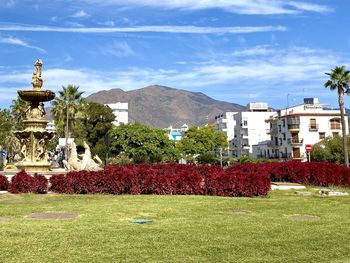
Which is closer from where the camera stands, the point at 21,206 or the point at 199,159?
the point at 21,206

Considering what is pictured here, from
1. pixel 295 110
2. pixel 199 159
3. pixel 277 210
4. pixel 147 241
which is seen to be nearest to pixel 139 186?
pixel 277 210

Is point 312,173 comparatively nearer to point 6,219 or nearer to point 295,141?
point 6,219

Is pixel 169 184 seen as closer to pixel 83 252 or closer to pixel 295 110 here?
pixel 83 252

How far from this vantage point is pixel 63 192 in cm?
1689

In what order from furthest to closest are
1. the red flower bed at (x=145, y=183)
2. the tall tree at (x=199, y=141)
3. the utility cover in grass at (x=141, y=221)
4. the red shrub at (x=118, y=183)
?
the tall tree at (x=199, y=141)
the red shrub at (x=118, y=183)
the red flower bed at (x=145, y=183)
the utility cover in grass at (x=141, y=221)

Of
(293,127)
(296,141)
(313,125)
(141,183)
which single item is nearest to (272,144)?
(296,141)

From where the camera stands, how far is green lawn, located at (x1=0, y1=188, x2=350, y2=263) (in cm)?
687

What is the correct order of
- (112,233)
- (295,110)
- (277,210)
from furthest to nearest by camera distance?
(295,110) < (277,210) < (112,233)

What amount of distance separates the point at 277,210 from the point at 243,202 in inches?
79.8

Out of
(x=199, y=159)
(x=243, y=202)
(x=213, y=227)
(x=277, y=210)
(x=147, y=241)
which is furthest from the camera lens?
(x=199, y=159)

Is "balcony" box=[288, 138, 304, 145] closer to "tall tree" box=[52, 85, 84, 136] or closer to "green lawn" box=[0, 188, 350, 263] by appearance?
"tall tree" box=[52, 85, 84, 136]

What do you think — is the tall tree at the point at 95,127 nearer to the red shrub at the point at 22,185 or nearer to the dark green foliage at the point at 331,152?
the dark green foliage at the point at 331,152

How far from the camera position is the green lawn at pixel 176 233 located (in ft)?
22.5

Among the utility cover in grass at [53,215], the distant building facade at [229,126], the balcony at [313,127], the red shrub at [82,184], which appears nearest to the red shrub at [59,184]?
the red shrub at [82,184]
